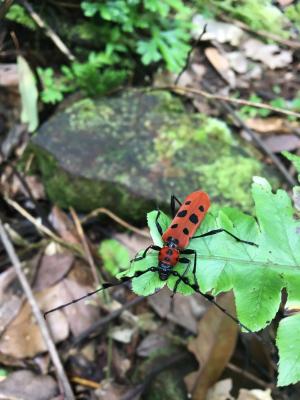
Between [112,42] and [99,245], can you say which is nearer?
[99,245]

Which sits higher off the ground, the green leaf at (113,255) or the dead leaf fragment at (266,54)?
the dead leaf fragment at (266,54)

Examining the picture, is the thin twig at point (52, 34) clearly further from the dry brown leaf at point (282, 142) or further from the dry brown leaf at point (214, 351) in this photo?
the dry brown leaf at point (214, 351)

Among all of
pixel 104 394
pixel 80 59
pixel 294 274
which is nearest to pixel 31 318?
pixel 104 394

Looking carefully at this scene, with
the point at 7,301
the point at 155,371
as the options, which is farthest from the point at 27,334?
the point at 155,371

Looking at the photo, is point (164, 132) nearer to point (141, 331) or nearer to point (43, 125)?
point (43, 125)

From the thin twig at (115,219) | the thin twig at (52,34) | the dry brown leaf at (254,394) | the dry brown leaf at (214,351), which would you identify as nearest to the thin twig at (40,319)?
the thin twig at (115,219)

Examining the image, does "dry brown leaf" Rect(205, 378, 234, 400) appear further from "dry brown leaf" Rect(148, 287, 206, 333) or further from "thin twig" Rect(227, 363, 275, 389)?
"dry brown leaf" Rect(148, 287, 206, 333)

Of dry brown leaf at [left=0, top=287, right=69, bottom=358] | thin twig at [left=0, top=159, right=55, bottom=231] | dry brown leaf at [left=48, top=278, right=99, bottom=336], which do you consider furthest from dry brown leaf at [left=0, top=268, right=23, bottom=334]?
thin twig at [left=0, top=159, right=55, bottom=231]
